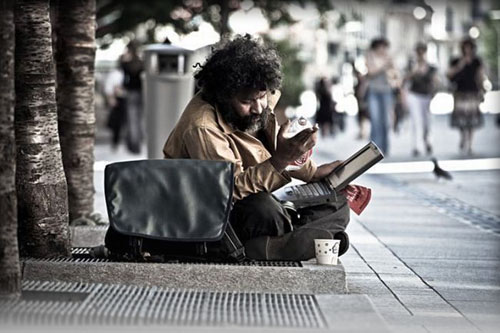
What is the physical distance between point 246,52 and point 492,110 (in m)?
44.3

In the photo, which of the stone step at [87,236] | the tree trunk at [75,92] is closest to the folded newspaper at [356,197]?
the stone step at [87,236]

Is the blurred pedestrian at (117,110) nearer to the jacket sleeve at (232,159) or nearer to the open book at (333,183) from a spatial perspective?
the open book at (333,183)

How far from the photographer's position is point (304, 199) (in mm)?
6895

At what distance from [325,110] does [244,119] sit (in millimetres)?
25033

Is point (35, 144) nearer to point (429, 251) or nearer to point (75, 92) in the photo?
point (75, 92)

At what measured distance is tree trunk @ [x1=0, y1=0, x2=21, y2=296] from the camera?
5590 mm

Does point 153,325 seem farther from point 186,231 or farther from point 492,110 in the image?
point 492,110

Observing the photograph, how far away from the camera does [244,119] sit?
6602 mm

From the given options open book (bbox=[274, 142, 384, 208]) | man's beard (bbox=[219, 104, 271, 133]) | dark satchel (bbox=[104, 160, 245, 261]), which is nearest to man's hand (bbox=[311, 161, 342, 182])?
open book (bbox=[274, 142, 384, 208])

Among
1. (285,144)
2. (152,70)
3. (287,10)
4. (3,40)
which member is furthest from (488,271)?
(287,10)

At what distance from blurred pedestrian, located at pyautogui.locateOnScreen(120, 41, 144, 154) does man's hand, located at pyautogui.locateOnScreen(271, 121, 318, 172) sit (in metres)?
15.2

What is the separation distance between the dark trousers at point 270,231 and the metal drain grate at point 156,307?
17.6 inches

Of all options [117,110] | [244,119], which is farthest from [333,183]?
[117,110]

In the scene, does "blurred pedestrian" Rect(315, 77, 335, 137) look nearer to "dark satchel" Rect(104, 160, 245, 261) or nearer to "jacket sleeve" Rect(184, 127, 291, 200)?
"jacket sleeve" Rect(184, 127, 291, 200)
